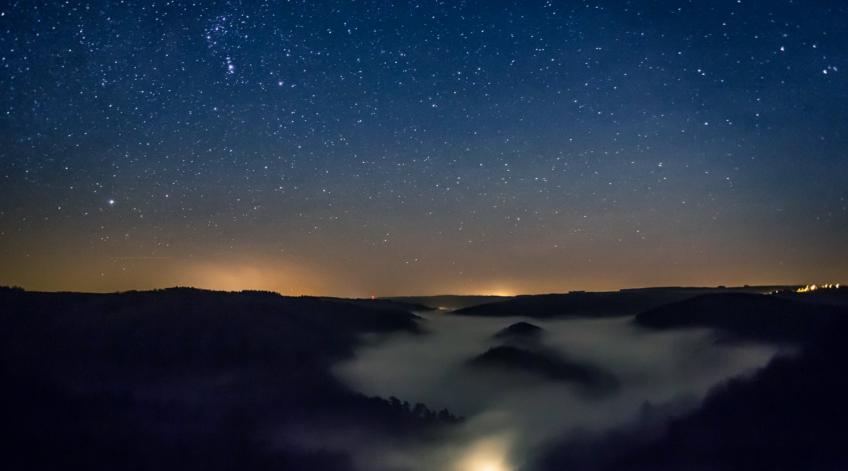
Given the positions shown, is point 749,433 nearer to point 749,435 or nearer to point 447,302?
point 749,435

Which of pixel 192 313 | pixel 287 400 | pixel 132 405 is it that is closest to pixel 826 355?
pixel 287 400

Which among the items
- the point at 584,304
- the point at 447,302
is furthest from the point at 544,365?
the point at 447,302

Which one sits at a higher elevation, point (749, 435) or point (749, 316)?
point (749, 316)

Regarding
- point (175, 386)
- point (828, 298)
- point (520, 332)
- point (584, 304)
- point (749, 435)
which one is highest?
point (828, 298)

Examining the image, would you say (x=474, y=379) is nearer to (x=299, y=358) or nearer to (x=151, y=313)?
(x=299, y=358)

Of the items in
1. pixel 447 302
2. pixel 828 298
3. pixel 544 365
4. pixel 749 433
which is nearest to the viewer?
pixel 749 433

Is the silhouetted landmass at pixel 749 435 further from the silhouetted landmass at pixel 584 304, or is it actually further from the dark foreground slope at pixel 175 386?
the silhouetted landmass at pixel 584 304

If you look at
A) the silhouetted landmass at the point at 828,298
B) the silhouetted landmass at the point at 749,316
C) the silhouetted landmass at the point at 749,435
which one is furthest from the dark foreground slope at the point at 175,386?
the silhouetted landmass at the point at 828,298
